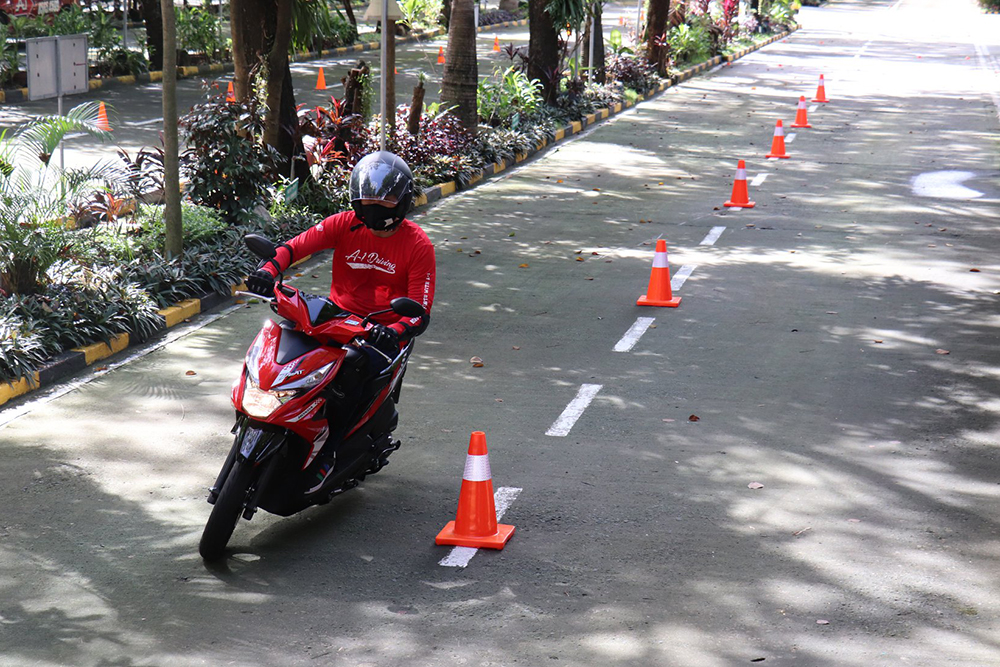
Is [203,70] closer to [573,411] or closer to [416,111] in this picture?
[416,111]

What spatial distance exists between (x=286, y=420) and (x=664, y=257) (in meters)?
5.88

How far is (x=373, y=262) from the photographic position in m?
6.70

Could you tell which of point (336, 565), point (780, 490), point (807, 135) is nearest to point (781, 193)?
point (807, 135)

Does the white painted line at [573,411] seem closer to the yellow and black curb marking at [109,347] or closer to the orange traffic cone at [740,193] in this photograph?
the yellow and black curb marking at [109,347]

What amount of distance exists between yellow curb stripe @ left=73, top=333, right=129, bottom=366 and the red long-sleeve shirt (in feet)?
11.1

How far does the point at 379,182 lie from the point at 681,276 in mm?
6443

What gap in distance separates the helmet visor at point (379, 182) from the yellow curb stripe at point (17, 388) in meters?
3.56

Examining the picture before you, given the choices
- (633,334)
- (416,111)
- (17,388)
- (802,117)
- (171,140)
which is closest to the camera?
(17,388)

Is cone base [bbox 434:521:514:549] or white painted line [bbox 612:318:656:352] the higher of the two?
white painted line [bbox 612:318:656:352]

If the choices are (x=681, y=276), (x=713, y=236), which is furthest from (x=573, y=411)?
(x=713, y=236)

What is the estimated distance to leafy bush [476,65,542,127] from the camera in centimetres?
2217

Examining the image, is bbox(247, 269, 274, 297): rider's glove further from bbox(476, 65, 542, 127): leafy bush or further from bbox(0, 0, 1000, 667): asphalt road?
bbox(476, 65, 542, 127): leafy bush

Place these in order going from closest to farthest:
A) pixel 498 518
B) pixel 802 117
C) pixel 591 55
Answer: pixel 498 518, pixel 802 117, pixel 591 55

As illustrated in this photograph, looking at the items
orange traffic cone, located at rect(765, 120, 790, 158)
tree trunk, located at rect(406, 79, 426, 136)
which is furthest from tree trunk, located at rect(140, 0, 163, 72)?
orange traffic cone, located at rect(765, 120, 790, 158)
